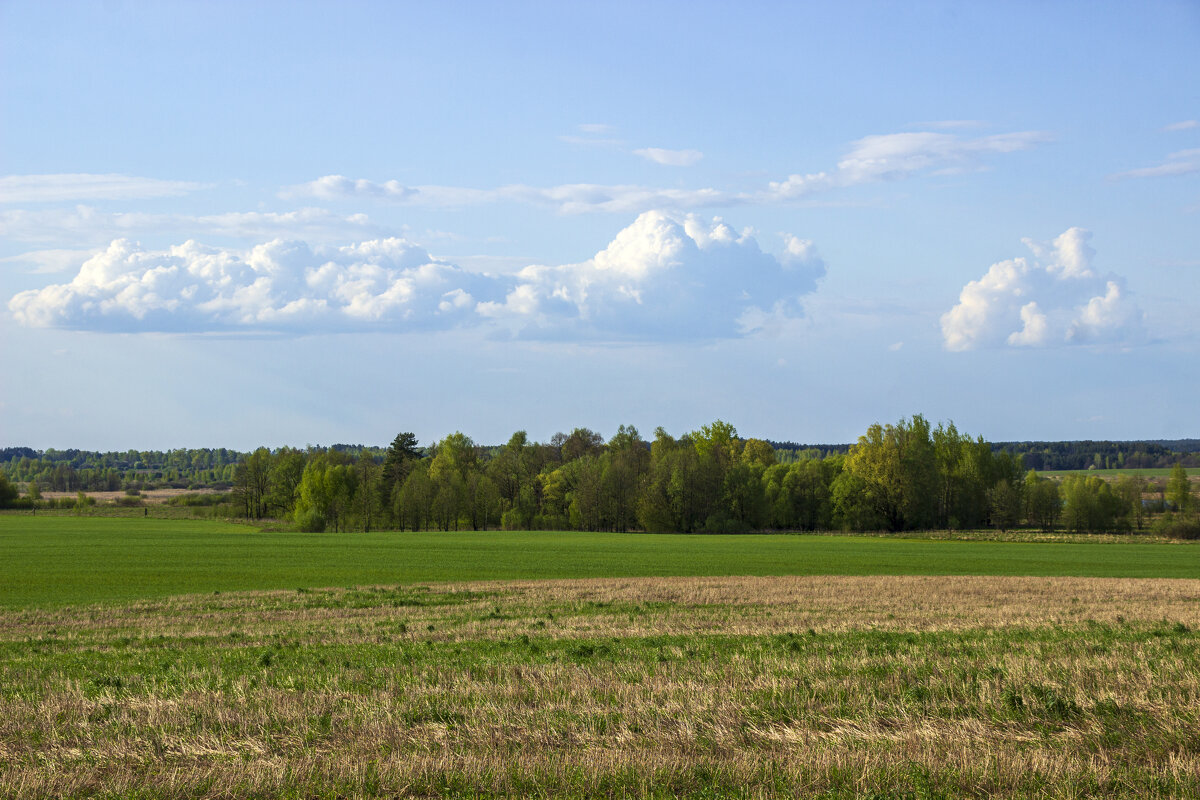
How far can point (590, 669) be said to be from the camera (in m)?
14.6

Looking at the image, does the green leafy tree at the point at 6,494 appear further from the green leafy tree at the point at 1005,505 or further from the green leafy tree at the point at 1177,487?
the green leafy tree at the point at 1177,487

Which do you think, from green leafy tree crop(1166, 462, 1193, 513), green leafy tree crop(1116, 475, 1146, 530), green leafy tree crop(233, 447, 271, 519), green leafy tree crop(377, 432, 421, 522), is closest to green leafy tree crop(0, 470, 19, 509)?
green leafy tree crop(233, 447, 271, 519)

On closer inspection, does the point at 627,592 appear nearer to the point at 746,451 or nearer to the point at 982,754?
the point at 982,754

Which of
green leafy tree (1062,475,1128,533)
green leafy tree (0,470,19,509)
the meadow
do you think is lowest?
green leafy tree (0,470,19,509)

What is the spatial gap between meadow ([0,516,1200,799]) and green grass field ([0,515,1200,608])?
1400 cm

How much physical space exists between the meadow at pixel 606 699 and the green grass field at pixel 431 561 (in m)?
14.0

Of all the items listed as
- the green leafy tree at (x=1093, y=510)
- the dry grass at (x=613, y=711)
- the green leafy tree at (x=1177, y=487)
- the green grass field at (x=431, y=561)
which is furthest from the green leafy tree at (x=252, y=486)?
the green leafy tree at (x=1177, y=487)

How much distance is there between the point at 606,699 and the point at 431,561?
50128 mm

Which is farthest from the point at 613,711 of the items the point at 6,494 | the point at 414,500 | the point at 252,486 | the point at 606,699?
the point at 6,494

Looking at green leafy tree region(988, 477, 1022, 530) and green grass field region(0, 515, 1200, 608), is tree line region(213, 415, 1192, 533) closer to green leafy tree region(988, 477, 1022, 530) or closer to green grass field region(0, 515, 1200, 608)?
green leafy tree region(988, 477, 1022, 530)

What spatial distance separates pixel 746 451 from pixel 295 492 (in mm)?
75010

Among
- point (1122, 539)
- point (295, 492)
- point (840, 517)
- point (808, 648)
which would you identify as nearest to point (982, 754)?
point (808, 648)

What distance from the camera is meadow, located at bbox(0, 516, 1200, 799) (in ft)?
28.6

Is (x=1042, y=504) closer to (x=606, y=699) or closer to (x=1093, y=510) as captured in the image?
(x=1093, y=510)
